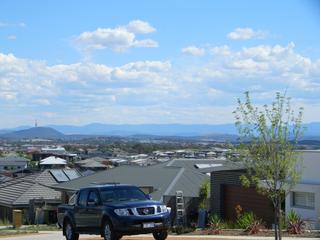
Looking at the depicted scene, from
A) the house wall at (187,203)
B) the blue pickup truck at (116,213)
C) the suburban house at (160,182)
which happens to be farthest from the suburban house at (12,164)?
the blue pickup truck at (116,213)

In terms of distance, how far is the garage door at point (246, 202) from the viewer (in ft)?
102

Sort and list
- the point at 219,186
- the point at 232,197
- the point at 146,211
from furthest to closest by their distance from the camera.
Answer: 1. the point at 219,186
2. the point at 232,197
3. the point at 146,211

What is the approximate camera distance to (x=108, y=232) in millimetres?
16922

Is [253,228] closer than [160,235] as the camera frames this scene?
No

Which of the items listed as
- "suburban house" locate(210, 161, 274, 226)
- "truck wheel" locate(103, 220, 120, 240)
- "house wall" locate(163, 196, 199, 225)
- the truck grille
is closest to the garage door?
"suburban house" locate(210, 161, 274, 226)

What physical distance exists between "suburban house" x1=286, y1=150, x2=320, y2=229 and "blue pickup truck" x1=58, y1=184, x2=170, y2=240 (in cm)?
1227

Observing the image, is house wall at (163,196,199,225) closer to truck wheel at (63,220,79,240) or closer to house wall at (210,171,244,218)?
house wall at (210,171,244,218)

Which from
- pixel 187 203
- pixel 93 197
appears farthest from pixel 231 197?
pixel 93 197

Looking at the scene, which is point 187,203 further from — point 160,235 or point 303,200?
point 160,235

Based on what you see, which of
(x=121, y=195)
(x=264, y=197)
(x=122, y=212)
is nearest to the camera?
(x=122, y=212)

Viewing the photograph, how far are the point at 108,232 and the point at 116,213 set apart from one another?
682 mm

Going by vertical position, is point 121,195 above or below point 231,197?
above

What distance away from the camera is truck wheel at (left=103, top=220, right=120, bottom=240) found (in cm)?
1670

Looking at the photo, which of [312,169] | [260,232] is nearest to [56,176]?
[312,169]
